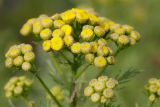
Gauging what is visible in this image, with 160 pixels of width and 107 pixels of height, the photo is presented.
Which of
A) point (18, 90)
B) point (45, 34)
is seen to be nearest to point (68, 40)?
point (45, 34)

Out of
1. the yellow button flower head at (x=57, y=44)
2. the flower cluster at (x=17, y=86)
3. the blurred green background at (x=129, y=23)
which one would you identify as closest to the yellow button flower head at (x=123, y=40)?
the yellow button flower head at (x=57, y=44)

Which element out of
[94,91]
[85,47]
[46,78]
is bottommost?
[46,78]

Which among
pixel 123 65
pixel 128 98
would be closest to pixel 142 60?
pixel 123 65

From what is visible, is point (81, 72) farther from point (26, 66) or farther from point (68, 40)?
point (26, 66)

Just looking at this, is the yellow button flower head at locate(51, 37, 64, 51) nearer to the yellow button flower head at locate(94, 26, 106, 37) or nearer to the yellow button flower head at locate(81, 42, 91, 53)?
the yellow button flower head at locate(81, 42, 91, 53)

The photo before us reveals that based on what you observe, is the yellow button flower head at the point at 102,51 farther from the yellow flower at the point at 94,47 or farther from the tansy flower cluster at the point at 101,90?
the tansy flower cluster at the point at 101,90

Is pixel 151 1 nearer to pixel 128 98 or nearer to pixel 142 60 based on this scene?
pixel 142 60
